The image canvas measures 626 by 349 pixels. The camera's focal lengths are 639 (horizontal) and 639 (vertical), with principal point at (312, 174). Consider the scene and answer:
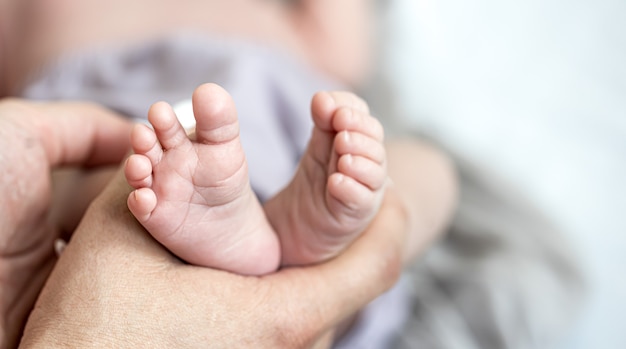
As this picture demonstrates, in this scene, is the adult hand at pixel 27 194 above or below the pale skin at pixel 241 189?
below

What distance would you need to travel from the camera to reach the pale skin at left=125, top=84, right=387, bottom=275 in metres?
0.51

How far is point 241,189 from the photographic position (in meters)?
0.56

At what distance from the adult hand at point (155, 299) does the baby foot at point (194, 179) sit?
1.2 inches

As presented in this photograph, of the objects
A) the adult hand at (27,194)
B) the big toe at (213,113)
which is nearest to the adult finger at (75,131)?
the adult hand at (27,194)

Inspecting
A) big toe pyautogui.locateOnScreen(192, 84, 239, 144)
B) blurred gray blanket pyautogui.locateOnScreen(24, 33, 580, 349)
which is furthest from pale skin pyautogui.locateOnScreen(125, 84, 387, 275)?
blurred gray blanket pyautogui.locateOnScreen(24, 33, 580, 349)

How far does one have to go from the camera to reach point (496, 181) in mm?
1073

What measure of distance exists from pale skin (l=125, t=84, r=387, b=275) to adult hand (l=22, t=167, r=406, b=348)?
0.03 m

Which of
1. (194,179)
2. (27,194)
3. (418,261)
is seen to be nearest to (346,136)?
(194,179)

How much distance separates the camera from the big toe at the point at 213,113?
1.61ft

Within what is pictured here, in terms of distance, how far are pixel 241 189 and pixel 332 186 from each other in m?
0.09

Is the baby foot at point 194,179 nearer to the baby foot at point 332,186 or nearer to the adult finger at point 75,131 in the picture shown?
the baby foot at point 332,186

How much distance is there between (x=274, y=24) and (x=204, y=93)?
2.12 feet

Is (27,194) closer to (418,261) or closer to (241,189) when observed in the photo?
(241,189)

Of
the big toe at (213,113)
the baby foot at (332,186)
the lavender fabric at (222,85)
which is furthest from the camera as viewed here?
the lavender fabric at (222,85)
